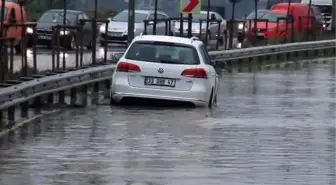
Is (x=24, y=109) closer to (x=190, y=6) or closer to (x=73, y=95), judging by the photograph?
(x=73, y=95)

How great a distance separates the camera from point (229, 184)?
500 inches

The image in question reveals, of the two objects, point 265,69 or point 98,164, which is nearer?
point 98,164

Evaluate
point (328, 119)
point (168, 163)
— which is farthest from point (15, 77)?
point (168, 163)

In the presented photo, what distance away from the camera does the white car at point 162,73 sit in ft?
72.9

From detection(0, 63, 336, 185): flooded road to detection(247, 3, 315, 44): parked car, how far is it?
24085 mm

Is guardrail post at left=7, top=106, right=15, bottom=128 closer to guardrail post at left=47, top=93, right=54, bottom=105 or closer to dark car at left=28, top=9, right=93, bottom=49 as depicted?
guardrail post at left=47, top=93, right=54, bottom=105

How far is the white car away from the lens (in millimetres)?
22219

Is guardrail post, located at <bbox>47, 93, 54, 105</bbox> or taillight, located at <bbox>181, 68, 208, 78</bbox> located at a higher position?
taillight, located at <bbox>181, 68, 208, 78</bbox>

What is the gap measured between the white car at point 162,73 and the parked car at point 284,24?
23319 mm

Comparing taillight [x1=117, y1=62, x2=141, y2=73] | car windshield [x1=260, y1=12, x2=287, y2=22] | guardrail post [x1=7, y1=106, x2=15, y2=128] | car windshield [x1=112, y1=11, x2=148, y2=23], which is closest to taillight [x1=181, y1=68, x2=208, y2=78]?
taillight [x1=117, y1=62, x2=141, y2=73]

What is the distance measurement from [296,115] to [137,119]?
132 inches

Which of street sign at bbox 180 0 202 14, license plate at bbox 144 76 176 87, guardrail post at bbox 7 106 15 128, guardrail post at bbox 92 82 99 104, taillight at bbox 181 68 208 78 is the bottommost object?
guardrail post at bbox 92 82 99 104

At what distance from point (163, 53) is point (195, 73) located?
0.66 m

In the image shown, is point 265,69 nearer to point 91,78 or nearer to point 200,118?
point 91,78
